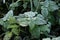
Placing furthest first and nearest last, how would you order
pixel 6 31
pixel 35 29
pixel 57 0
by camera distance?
1. pixel 57 0
2. pixel 6 31
3. pixel 35 29

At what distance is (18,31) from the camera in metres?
1.37

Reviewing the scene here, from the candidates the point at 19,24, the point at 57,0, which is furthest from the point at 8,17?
the point at 57,0

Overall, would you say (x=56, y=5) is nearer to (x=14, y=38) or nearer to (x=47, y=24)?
(x=47, y=24)

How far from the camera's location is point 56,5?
1504 millimetres

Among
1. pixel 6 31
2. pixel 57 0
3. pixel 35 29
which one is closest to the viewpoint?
pixel 35 29

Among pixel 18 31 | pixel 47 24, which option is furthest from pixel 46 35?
pixel 18 31

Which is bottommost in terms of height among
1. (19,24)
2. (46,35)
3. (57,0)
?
(46,35)

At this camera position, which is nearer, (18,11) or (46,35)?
(46,35)

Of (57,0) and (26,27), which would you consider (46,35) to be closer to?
(26,27)

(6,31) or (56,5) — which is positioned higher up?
(56,5)

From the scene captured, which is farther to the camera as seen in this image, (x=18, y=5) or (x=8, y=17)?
(x=18, y=5)

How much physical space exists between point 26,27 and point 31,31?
79 mm

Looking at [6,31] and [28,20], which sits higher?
[28,20]

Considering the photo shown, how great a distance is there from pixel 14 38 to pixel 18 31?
0.22 feet
